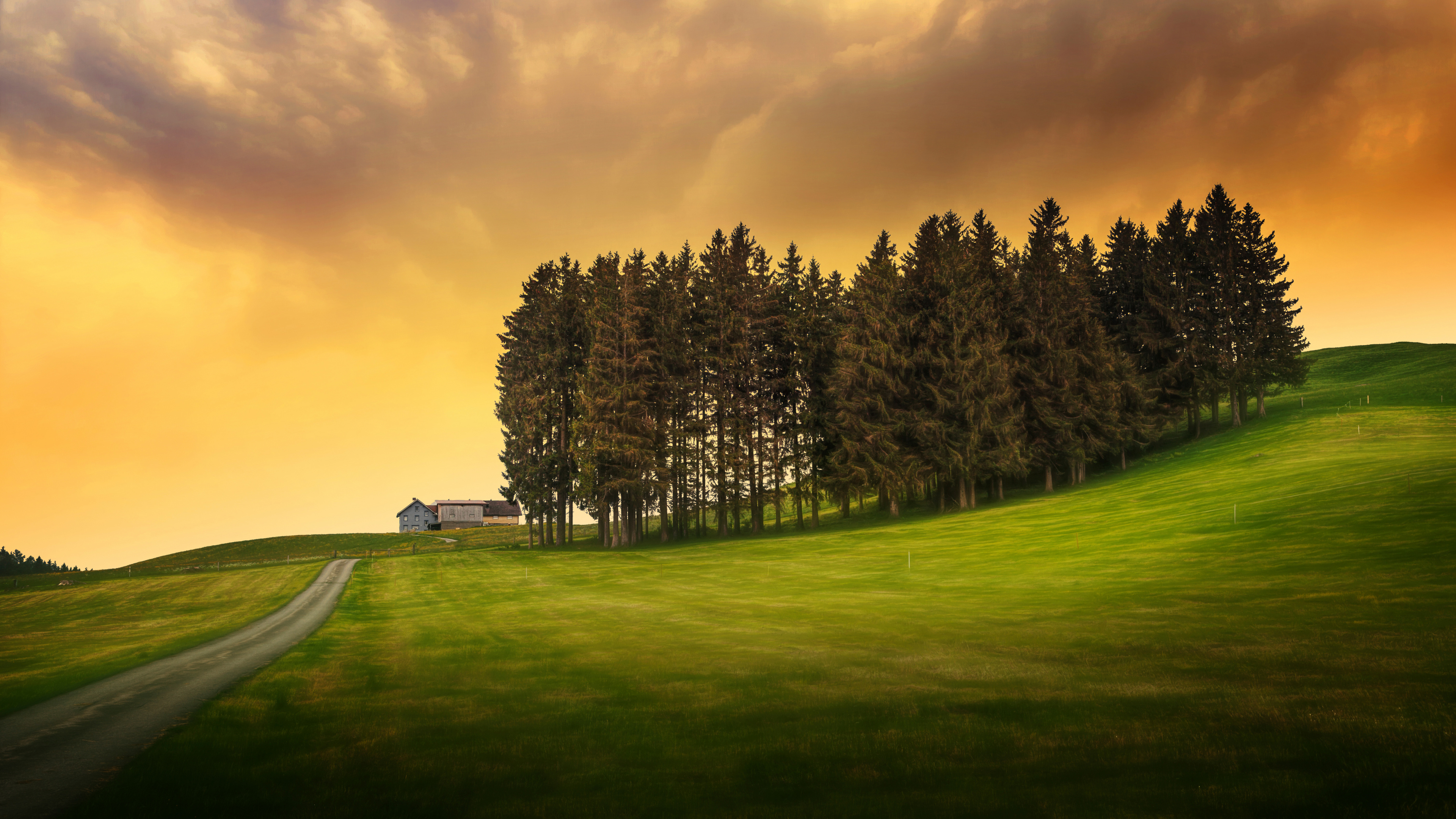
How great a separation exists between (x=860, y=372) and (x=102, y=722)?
51.2m

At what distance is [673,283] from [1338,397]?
6715 cm

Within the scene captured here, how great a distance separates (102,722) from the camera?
1243 centimetres

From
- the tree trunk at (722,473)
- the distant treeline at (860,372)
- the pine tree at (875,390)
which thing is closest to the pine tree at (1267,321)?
the distant treeline at (860,372)

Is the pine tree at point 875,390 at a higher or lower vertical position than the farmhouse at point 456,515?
higher

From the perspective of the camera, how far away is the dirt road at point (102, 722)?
8.92 metres

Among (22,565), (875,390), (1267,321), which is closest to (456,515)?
(22,565)

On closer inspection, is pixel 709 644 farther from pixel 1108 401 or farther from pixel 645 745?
pixel 1108 401

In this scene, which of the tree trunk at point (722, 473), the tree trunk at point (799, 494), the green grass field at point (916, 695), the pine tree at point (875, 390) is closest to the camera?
the green grass field at point (916, 695)

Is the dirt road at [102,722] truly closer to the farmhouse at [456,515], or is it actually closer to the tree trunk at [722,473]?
the tree trunk at [722,473]

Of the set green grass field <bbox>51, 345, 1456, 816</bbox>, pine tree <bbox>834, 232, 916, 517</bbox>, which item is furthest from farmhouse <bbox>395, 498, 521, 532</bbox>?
green grass field <bbox>51, 345, 1456, 816</bbox>

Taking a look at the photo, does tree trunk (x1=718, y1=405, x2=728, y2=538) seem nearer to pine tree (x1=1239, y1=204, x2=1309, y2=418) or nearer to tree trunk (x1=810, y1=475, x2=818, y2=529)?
tree trunk (x1=810, y1=475, x2=818, y2=529)

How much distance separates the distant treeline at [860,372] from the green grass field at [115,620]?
23475 millimetres

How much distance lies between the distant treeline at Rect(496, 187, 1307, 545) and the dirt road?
120 feet

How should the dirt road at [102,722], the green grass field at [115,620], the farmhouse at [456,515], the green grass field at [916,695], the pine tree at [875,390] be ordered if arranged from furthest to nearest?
the farmhouse at [456,515], the pine tree at [875,390], the green grass field at [115,620], the dirt road at [102,722], the green grass field at [916,695]
